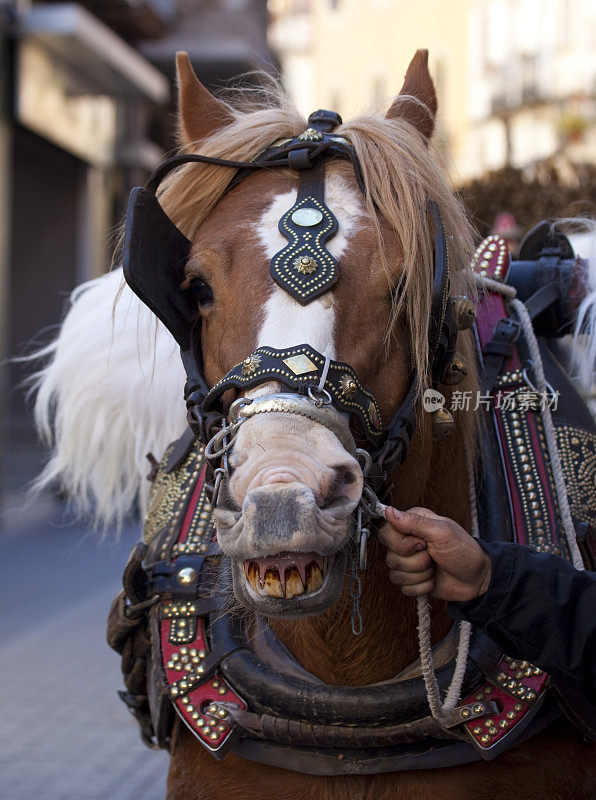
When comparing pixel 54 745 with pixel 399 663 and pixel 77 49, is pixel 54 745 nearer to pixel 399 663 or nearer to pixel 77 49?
pixel 399 663

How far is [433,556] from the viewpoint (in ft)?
4.61

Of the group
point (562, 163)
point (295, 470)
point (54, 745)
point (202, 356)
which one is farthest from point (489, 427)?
point (562, 163)

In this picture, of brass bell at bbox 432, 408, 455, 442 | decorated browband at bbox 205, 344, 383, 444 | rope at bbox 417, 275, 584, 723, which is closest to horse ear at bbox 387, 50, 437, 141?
rope at bbox 417, 275, 584, 723

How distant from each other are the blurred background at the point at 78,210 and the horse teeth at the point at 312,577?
1.03 meters

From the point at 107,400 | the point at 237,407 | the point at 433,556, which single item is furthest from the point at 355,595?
the point at 107,400

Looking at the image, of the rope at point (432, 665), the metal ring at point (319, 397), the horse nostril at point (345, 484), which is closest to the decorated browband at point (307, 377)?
the metal ring at point (319, 397)

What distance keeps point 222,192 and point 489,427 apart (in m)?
0.78

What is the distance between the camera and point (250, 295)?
1.50 m

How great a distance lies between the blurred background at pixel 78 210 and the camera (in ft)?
12.3

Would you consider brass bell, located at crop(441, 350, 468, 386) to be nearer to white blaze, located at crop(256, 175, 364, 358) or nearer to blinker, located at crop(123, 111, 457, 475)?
blinker, located at crop(123, 111, 457, 475)

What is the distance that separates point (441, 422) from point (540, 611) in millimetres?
402

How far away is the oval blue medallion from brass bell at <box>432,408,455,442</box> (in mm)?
425

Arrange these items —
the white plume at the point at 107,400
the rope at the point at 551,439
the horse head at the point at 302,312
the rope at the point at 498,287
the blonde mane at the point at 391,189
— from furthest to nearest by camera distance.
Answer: the white plume at the point at 107,400 < the rope at the point at 498,287 < the rope at the point at 551,439 < the blonde mane at the point at 391,189 < the horse head at the point at 302,312

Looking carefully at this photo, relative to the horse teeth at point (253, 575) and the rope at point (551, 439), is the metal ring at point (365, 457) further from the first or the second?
the rope at point (551, 439)
